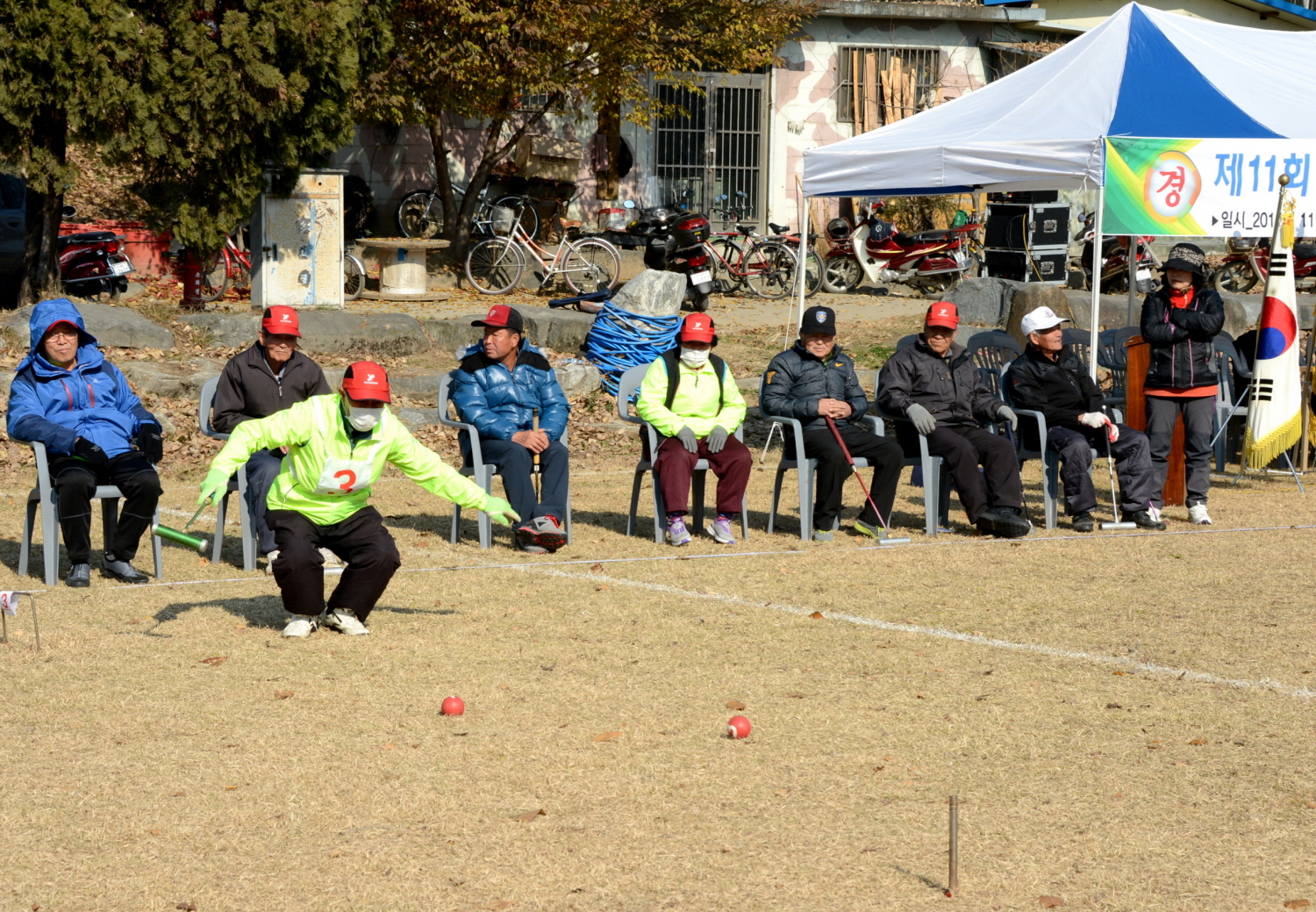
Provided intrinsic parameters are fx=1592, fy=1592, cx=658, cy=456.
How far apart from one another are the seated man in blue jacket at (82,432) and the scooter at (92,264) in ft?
27.8

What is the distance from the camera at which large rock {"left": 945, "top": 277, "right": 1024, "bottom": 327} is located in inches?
672

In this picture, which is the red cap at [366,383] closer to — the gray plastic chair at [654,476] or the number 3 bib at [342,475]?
the number 3 bib at [342,475]

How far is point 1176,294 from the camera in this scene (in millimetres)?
10219

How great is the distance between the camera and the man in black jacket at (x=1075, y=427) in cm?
965

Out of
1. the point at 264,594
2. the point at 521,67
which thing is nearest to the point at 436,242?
the point at 521,67

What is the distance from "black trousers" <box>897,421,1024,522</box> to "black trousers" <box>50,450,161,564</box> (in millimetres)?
4459

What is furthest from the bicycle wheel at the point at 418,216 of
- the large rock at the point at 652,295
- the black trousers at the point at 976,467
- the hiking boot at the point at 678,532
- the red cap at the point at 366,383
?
the red cap at the point at 366,383

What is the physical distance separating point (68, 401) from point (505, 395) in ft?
7.82

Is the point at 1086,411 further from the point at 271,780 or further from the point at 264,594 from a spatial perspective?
the point at 271,780

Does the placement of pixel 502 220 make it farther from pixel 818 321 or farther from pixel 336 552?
pixel 336 552

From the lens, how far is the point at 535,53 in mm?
17344

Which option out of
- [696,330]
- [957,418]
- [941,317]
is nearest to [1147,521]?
[957,418]

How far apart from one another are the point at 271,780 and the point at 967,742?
229cm

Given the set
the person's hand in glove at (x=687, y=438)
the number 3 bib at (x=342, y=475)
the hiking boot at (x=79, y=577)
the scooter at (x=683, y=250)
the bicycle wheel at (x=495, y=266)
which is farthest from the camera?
the bicycle wheel at (x=495, y=266)
